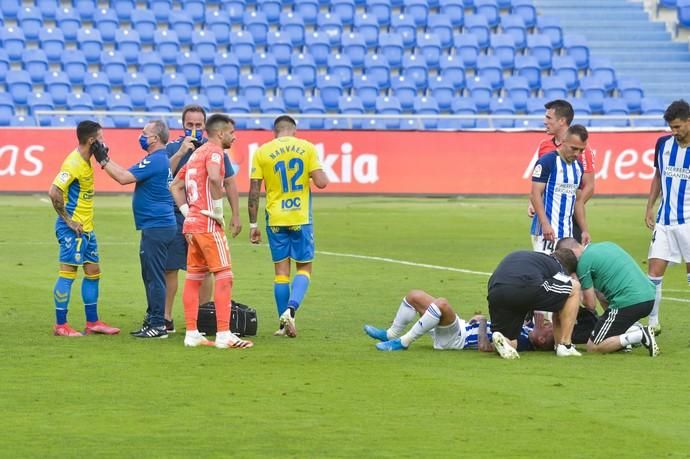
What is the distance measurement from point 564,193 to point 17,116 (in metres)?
19.7

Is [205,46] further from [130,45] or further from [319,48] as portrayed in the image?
[319,48]

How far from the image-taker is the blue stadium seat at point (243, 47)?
33906 mm

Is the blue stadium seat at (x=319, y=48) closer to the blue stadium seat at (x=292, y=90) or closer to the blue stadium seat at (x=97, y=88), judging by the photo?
the blue stadium seat at (x=292, y=90)

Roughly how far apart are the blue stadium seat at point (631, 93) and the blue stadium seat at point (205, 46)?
1068 cm

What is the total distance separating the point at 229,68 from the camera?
1319 inches

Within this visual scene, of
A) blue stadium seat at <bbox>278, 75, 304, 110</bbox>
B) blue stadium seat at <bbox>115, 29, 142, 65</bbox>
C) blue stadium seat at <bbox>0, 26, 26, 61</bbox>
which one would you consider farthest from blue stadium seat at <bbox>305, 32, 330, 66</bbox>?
blue stadium seat at <bbox>0, 26, 26, 61</bbox>

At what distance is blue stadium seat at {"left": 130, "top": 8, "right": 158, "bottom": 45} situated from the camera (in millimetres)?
34000

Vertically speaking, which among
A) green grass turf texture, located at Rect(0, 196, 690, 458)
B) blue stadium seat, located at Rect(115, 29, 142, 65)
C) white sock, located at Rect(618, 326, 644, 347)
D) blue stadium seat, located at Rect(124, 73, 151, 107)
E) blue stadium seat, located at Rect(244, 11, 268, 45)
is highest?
blue stadium seat, located at Rect(244, 11, 268, 45)

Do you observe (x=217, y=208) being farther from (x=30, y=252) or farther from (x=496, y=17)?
(x=496, y=17)

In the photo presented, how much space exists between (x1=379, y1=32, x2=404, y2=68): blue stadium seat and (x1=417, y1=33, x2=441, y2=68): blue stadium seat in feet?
1.86

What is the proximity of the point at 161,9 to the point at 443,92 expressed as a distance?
7.54m

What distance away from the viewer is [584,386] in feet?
32.1

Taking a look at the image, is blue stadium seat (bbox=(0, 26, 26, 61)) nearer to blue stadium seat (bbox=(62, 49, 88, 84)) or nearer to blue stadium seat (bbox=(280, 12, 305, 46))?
blue stadium seat (bbox=(62, 49, 88, 84))

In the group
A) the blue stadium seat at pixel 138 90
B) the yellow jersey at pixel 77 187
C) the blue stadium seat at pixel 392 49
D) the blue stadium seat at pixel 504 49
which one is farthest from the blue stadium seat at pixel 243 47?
the yellow jersey at pixel 77 187
